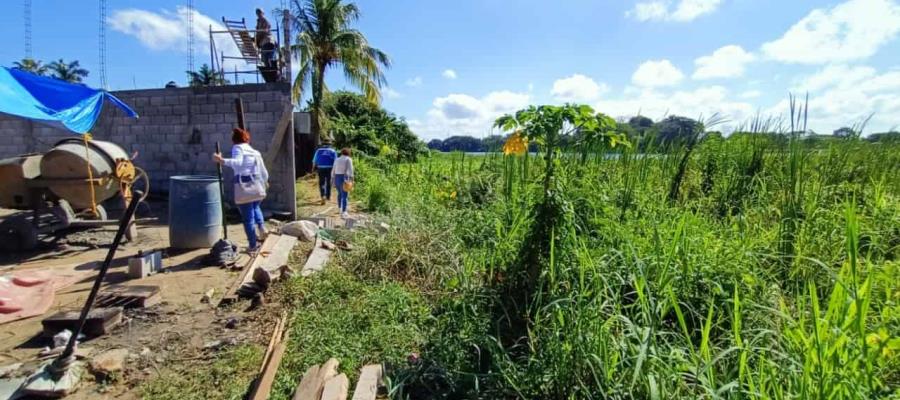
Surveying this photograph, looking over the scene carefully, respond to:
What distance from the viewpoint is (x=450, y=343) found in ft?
8.44

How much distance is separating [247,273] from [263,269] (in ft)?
1.73

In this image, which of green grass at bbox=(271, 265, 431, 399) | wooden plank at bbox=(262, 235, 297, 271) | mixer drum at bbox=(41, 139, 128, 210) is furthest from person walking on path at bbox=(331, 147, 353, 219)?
green grass at bbox=(271, 265, 431, 399)

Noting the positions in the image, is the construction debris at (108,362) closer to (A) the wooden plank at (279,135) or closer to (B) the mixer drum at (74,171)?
(B) the mixer drum at (74,171)

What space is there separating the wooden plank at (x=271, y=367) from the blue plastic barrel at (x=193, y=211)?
3.20m

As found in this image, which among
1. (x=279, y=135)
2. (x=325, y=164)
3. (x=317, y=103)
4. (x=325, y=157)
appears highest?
(x=317, y=103)

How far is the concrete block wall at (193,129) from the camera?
27.5ft

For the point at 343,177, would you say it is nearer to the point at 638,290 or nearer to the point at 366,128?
the point at 638,290

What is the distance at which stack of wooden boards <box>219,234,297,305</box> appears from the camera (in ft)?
13.8

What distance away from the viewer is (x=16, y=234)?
19.2 feet

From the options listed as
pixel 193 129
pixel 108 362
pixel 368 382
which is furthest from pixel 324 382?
pixel 193 129

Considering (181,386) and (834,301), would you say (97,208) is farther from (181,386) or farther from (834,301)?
(834,301)

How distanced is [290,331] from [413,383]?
4.60ft

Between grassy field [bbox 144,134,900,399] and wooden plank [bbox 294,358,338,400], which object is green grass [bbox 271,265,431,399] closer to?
grassy field [bbox 144,134,900,399]

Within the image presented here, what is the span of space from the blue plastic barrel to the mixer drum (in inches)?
57.0
